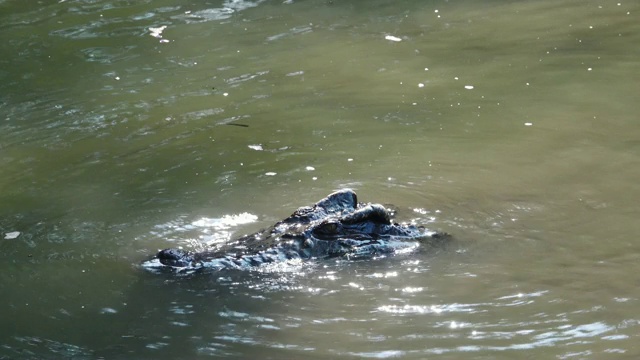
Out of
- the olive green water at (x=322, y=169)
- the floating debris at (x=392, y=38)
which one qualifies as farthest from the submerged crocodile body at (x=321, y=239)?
the floating debris at (x=392, y=38)

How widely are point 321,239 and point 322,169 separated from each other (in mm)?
1474

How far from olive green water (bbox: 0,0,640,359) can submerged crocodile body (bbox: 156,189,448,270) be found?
0.11 m

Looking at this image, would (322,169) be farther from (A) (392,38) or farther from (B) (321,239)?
(A) (392,38)

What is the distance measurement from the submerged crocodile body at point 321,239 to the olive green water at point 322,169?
115 mm

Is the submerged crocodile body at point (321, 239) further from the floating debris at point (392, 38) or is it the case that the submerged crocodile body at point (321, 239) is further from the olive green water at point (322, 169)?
the floating debris at point (392, 38)

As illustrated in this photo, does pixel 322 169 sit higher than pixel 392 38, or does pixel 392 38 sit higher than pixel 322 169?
pixel 392 38

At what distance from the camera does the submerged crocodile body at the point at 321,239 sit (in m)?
5.32

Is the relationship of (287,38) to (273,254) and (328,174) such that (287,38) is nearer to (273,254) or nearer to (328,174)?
(328,174)

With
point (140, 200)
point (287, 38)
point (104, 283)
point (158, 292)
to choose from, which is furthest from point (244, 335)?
point (287, 38)

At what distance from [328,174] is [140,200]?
1364mm

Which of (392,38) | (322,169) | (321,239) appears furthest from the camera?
(392,38)

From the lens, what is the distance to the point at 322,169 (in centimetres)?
690

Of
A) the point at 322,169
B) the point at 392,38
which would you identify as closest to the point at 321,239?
the point at 322,169

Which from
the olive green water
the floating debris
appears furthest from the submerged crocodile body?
the floating debris
